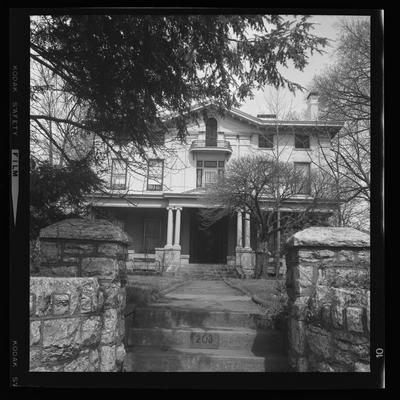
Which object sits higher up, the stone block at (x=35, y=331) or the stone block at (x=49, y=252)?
the stone block at (x=49, y=252)

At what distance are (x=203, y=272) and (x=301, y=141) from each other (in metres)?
3.56

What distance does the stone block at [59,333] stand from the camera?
2.65 metres

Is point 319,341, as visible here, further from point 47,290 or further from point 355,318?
point 47,290

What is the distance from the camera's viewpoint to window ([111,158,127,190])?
442 cm

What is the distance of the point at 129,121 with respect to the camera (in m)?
4.24

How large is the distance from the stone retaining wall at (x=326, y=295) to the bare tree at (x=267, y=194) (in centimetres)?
349

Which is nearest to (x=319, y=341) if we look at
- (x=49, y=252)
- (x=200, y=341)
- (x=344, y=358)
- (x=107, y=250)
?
(x=344, y=358)

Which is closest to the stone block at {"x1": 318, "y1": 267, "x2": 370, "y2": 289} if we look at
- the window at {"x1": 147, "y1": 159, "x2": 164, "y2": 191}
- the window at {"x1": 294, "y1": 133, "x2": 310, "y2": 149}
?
the window at {"x1": 147, "y1": 159, "x2": 164, "y2": 191}

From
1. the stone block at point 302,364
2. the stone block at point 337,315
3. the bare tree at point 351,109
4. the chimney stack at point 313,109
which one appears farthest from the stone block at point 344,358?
the chimney stack at point 313,109

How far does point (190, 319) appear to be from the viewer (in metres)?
3.97

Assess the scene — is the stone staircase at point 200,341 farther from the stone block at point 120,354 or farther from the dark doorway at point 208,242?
the dark doorway at point 208,242

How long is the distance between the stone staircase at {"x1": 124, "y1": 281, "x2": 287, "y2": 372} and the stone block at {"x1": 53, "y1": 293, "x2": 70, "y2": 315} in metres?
1.00

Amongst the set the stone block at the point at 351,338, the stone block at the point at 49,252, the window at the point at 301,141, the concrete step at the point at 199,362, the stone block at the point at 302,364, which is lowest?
the concrete step at the point at 199,362
